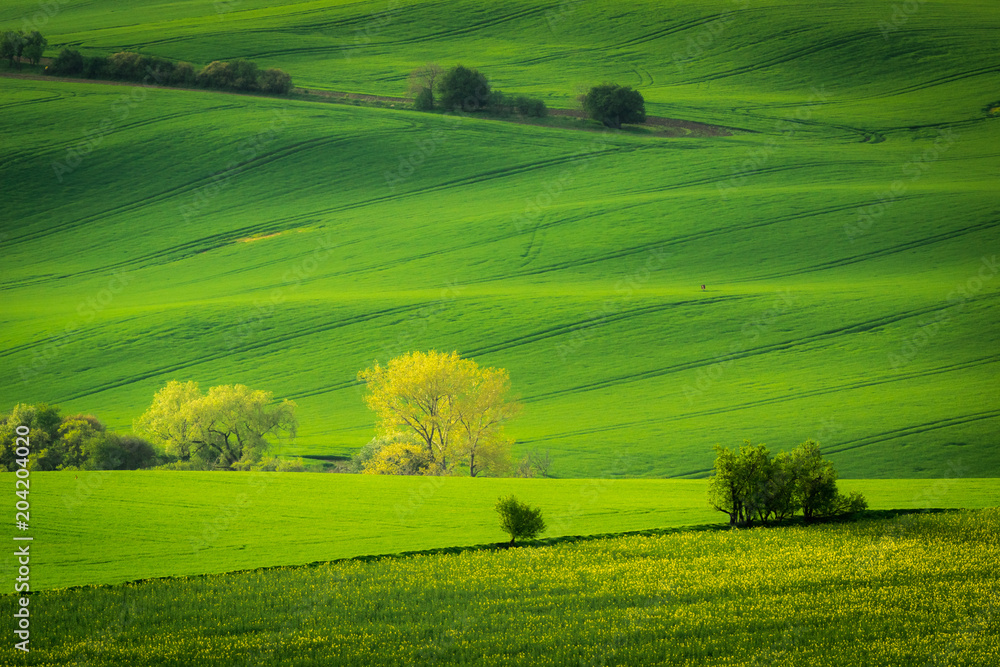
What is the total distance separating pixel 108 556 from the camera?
73.1 ft

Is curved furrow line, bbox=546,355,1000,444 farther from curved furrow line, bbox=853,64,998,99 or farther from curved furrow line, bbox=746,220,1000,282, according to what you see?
curved furrow line, bbox=853,64,998,99

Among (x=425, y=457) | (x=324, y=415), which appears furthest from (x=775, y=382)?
(x=324, y=415)

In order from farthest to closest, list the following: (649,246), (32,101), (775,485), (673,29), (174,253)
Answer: (673,29) < (32,101) < (174,253) < (649,246) < (775,485)

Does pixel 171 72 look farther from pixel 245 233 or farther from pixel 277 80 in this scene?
pixel 245 233

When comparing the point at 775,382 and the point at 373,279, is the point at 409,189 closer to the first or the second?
the point at 373,279

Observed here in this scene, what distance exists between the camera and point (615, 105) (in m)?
96.6

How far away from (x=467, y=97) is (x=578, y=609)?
89.6 meters

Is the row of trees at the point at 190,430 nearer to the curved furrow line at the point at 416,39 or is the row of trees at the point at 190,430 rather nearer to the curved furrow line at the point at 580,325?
the curved furrow line at the point at 580,325

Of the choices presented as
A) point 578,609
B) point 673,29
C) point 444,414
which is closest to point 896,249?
point 444,414

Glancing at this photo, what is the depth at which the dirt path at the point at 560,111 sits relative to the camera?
93.6m

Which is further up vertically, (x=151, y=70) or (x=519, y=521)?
(x=151, y=70)

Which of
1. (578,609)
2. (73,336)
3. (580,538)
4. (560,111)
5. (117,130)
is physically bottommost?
(578,609)

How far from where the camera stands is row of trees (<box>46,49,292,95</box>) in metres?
106

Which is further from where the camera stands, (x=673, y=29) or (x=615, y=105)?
(x=673, y=29)
